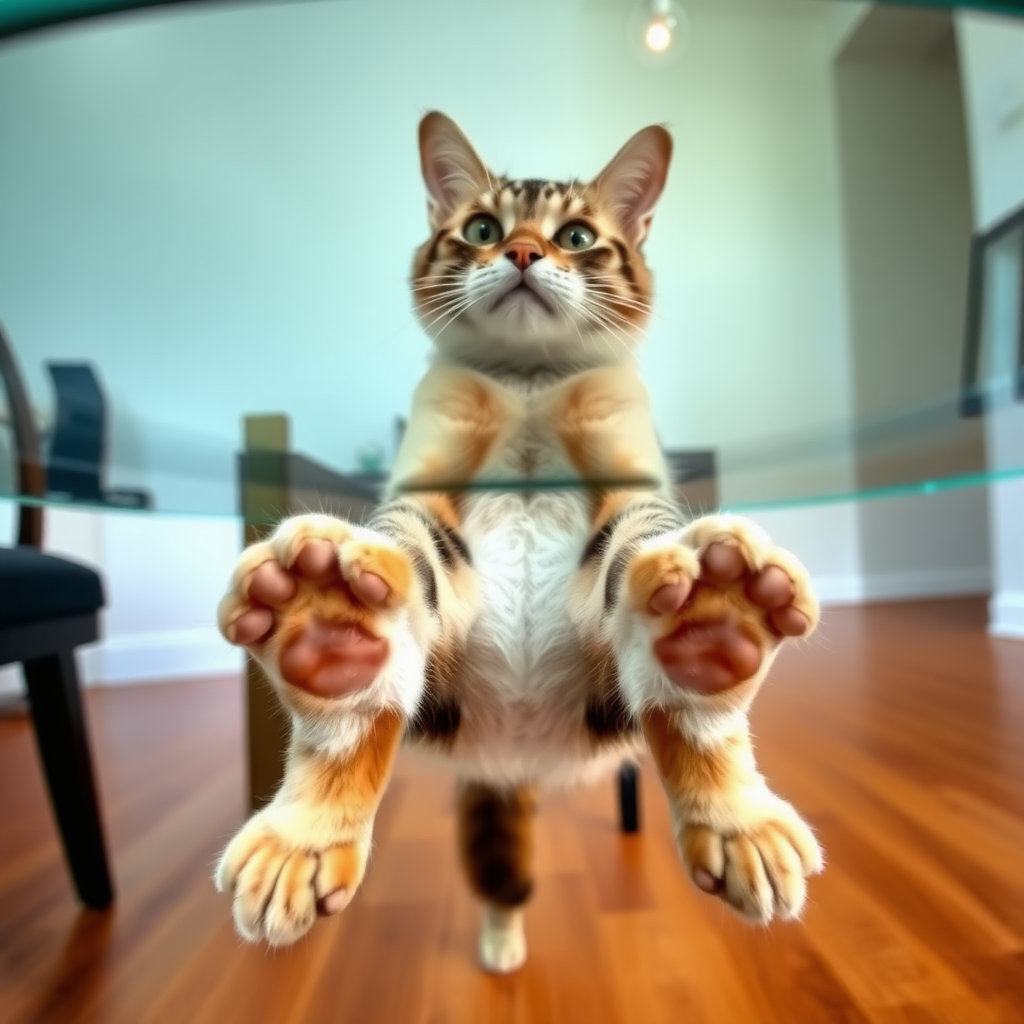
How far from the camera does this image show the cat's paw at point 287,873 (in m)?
0.30

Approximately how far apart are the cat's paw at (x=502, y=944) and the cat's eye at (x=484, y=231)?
0.70 metres

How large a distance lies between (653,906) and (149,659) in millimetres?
1442

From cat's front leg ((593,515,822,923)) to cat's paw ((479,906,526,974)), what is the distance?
58cm

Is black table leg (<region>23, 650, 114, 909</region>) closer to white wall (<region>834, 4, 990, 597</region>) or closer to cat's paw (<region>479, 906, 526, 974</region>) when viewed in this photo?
cat's paw (<region>479, 906, 526, 974</region>)

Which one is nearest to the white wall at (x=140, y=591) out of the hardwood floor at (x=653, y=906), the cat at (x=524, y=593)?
the hardwood floor at (x=653, y=906)

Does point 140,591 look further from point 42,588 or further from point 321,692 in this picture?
point 321,692

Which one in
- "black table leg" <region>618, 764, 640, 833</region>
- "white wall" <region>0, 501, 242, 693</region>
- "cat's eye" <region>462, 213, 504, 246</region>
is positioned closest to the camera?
"cat's eye" <region>462, 213, 504, 246</region>

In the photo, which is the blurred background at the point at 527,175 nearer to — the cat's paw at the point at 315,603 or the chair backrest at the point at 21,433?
the chair backrest at the point at 21,433

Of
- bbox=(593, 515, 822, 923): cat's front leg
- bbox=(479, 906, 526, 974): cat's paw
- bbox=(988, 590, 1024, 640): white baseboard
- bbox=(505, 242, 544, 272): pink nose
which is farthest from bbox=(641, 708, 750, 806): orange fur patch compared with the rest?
bbox=(988, 590, 1024, 640): white baseboard

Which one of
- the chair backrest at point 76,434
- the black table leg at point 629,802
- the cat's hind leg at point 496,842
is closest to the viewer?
the chair backrest at point 76,434

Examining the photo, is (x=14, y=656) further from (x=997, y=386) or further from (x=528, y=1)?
(x=997, y=386)

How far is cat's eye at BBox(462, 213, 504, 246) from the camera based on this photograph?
41 centimetres

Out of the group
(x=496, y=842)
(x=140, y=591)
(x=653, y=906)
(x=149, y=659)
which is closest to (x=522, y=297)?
(x=496, y=842)

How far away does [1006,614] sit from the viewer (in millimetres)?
1882
